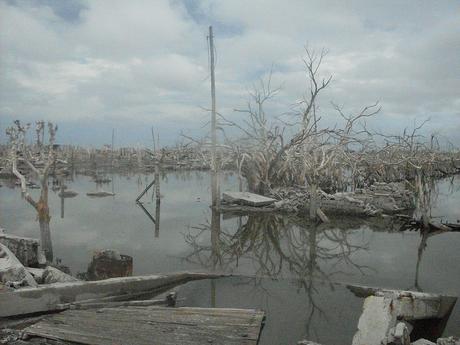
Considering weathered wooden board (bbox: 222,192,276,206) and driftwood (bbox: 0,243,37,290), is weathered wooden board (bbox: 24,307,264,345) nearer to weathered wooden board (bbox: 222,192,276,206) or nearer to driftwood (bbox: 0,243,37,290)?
driftwood (bbox: 0,243,37,290)

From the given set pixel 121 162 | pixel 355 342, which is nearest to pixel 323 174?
pixel 355 342

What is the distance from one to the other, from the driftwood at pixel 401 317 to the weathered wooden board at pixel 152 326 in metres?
1.45

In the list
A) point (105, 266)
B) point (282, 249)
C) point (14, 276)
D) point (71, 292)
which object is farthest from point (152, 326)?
point (282, 249)

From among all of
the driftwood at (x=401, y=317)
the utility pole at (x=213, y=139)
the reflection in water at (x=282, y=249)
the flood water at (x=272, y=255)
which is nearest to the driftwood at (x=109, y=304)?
the flood water at (x=272, y=255)

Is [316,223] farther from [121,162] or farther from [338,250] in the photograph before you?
[121,162]

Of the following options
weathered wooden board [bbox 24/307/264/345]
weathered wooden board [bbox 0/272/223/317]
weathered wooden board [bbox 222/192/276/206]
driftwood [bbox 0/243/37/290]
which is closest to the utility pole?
weathered wooden board [bbox 222/192/276/206]

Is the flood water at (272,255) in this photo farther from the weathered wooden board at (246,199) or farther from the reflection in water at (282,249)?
the weathered wooden board at (246,199)

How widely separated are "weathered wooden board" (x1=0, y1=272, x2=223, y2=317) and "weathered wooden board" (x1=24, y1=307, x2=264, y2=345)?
589mm

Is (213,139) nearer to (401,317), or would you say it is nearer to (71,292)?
(71,292)

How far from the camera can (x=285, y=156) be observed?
21.7m

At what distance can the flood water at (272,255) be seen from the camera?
6906 millimetres

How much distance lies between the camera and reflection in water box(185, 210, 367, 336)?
8812 mm

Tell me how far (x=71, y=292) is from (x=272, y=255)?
572cm

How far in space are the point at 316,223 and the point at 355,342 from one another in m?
9.67
